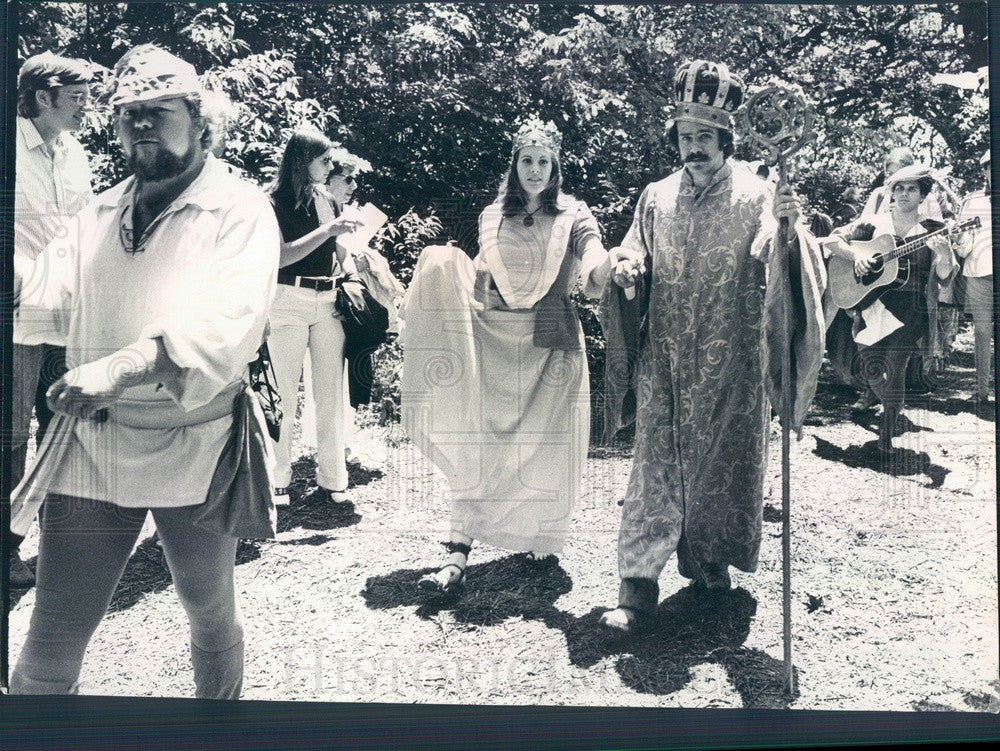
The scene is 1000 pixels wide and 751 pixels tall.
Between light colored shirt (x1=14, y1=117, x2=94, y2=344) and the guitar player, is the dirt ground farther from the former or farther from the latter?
light colored shirt (x1=14, y1=117, x2=94, y2=344)

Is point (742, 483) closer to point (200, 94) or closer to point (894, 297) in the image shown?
point (894, 297)

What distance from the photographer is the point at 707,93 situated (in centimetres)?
330

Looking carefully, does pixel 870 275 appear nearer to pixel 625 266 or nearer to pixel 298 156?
pixel 625 266

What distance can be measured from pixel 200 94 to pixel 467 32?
106 cm

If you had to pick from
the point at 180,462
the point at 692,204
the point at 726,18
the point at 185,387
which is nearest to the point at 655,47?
the point at 726,18

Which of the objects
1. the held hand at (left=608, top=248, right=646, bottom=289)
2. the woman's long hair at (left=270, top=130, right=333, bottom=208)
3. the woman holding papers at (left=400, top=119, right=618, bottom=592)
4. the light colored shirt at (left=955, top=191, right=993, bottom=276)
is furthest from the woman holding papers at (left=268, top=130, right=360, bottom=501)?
the light colored shirt at (left=955, top=191, right=993, bottom=276)

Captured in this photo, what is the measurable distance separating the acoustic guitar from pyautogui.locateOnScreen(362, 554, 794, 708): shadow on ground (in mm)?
1226

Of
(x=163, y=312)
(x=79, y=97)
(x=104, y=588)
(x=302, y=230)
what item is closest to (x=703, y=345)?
(x=302, y=230)

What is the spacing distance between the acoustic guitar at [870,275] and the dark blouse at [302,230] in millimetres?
1972

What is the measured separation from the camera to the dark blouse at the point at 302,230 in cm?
331

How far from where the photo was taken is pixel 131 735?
11.0 ft

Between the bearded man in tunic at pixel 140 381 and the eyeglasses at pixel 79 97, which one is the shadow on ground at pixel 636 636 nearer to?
the bearded man in tunic at pixel 140 381

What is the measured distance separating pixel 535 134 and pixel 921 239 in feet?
5.20

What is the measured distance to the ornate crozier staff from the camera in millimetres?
3285
